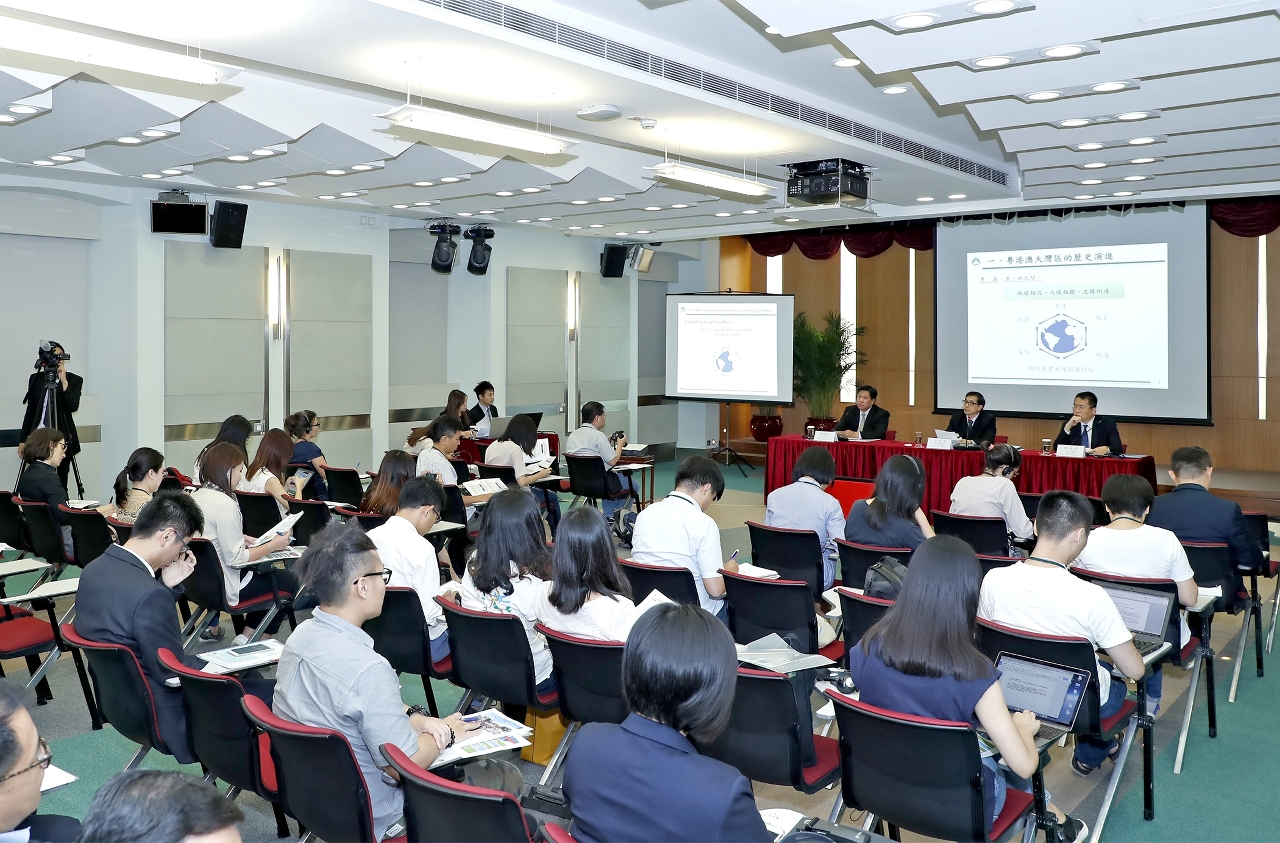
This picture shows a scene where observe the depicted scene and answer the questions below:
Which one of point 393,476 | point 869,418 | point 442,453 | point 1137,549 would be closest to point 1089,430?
point 869,418

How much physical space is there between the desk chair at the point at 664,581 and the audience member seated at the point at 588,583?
2.82ft

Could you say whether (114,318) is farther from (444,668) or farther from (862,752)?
(862,752)

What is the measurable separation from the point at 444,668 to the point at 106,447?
7267mm

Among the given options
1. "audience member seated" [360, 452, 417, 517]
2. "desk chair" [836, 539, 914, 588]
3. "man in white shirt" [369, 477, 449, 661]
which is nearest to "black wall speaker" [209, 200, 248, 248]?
"audience member seated" [360, 452, 417, 517]

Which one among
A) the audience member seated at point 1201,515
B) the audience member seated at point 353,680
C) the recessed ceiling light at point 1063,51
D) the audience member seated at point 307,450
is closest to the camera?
the audience member seated at point 353,680

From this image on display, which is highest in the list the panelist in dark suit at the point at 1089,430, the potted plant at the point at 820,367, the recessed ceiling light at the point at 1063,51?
the recessed ceiling light at the point at 1063,51

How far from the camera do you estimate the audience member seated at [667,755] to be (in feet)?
6.00

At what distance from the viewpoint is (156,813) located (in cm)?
146

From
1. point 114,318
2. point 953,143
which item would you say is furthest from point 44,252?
point 953,143

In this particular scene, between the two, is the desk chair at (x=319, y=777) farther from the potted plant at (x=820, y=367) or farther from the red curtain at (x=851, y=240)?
the potted plant at (x=820, y=367)

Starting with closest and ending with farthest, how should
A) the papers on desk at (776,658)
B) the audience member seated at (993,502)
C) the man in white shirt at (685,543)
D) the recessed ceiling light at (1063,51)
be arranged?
1. the papers on desk at (776,658)
2. the recessed ceiling light at (1063,51)
3. the man in white shirt at (685,543)
4. the audience member seated at (993,502)

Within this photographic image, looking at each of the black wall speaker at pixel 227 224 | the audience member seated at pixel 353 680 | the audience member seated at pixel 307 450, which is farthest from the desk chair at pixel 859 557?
the black wall speaker at pixel 227 224

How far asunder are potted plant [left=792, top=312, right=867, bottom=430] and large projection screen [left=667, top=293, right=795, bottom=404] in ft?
3.62

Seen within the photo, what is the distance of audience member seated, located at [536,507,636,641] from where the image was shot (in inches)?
133
